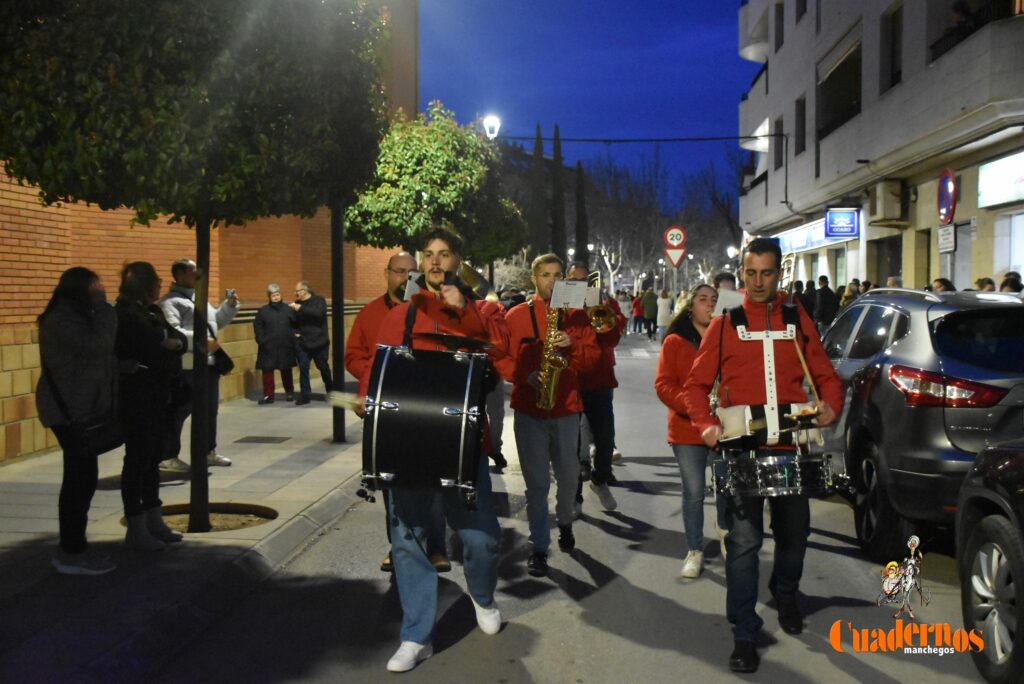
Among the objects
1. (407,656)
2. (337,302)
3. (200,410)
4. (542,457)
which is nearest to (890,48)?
(337,302)

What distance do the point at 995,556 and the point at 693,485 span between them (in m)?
2.18

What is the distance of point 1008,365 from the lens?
5.74 meters

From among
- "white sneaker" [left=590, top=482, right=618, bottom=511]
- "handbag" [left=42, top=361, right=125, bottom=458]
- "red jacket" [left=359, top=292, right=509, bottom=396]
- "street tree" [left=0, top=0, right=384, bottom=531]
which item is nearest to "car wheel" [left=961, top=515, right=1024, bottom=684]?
"red jacket" [left=359, top=292, right=509, bottom=396]

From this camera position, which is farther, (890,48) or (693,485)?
(890,48)

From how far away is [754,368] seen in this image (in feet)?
15.9

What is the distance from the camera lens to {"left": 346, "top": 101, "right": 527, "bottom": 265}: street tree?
19.5 metres

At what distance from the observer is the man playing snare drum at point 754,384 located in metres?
4.75

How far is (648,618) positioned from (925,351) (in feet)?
7.06

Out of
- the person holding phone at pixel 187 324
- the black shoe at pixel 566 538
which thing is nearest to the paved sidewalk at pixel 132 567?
the person holding phone at pixel 187 324

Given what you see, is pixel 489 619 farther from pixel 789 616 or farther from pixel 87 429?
pixel 87 429

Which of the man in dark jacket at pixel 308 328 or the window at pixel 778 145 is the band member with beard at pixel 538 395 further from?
the window at pixel 778 145

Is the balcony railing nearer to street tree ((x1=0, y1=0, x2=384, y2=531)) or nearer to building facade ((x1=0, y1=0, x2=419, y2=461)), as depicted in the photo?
building facade ((x1=0, y1=0, x2=419, y2=461))

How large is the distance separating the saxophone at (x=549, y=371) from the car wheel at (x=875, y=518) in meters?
1.91

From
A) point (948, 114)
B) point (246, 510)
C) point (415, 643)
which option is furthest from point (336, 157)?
point (948, 114)
